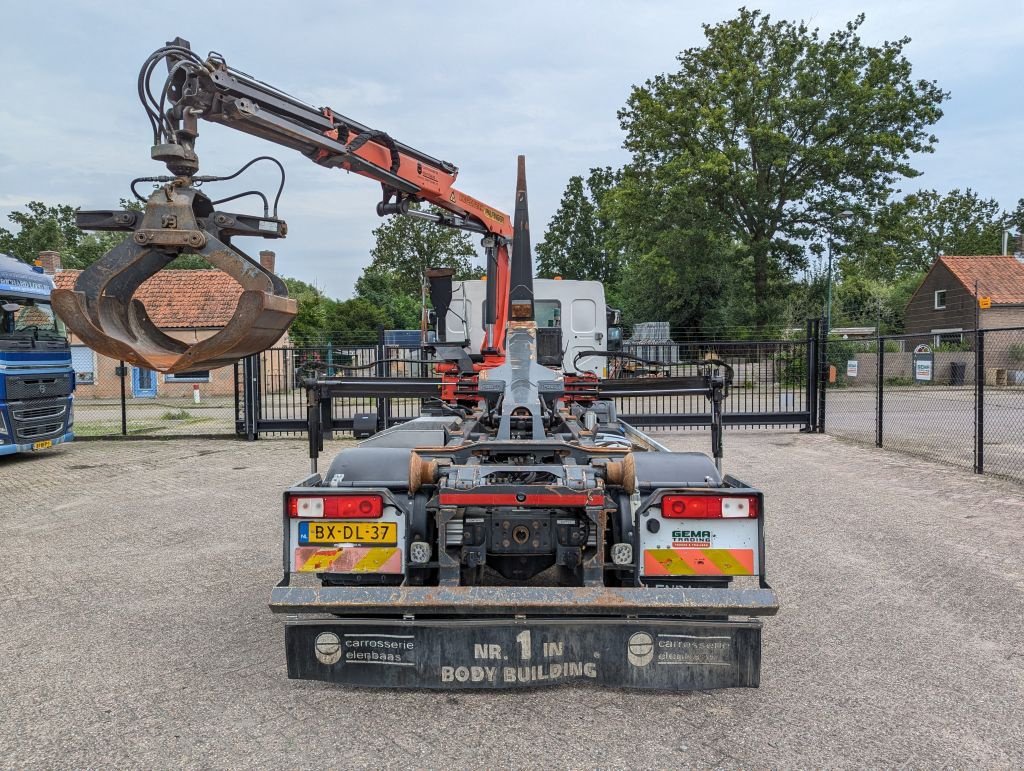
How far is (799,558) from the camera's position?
630 centimetres

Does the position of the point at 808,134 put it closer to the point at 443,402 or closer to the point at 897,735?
the point at 443,402

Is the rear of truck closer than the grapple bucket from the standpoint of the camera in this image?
Yes

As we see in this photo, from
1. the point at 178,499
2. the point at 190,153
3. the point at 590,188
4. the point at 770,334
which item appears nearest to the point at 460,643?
the point at 190,153

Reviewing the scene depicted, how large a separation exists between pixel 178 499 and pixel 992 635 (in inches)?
328

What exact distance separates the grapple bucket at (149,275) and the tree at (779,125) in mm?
29425

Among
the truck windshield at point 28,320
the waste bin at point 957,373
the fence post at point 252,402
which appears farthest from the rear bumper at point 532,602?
the waste bin at point 957,373

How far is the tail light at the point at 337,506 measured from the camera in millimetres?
3799

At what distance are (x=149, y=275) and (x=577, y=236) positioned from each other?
6674 cm

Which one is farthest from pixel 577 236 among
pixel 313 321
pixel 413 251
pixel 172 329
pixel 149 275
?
pixel 149 275

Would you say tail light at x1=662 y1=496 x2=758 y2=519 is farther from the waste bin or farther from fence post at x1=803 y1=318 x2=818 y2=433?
the waste bin

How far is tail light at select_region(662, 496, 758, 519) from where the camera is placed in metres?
3.73

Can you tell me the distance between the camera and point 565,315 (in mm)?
10672

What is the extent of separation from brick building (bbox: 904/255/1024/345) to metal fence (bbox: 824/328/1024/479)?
20.4 ft

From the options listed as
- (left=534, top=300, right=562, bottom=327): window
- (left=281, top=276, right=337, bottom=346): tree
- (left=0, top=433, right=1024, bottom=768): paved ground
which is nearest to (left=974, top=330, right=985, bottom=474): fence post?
(left=0, top=433, right=1024, bottom=768): paved ground
